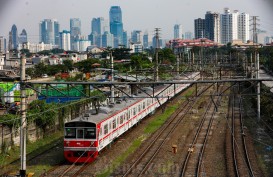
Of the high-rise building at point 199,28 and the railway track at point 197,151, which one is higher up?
the high-rise building at point 199,28

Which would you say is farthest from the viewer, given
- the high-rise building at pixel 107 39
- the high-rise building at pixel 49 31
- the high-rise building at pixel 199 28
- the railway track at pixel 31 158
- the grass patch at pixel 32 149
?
the high-rise building at pixel 49 31

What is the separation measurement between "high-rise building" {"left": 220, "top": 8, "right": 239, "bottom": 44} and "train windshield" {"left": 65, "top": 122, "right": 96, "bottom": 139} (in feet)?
221

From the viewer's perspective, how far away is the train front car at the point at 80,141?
9.74m

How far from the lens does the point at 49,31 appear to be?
177 metres

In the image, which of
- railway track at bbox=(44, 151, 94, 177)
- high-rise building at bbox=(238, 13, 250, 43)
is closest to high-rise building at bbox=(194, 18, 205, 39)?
high-rise building at bbox=(238, 13, 250, 43)

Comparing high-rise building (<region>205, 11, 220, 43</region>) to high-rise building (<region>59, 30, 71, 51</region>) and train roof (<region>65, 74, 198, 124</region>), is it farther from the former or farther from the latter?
high-rise building (<region>59, 30, 71, 51</region>)

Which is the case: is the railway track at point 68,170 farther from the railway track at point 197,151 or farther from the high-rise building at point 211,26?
the high-rise building at point 211,26

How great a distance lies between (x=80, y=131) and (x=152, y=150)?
2.50 meters

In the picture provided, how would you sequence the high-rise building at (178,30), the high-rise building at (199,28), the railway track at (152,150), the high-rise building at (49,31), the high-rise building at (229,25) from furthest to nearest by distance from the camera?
the high-rise building at (49,31) < the high-rise building at (178,30) < the high-rise building at (229,25) < the high-rise building at (199,28) < the railway track at (152,150)

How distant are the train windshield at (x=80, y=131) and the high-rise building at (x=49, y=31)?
166294mm

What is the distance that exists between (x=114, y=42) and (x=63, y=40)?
23900mm

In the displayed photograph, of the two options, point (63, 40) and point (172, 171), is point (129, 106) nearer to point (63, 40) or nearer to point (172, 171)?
point (172, 171)

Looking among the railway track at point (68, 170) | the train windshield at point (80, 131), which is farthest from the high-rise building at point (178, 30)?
the railway track at point (68, 170)

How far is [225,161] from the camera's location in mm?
9820
